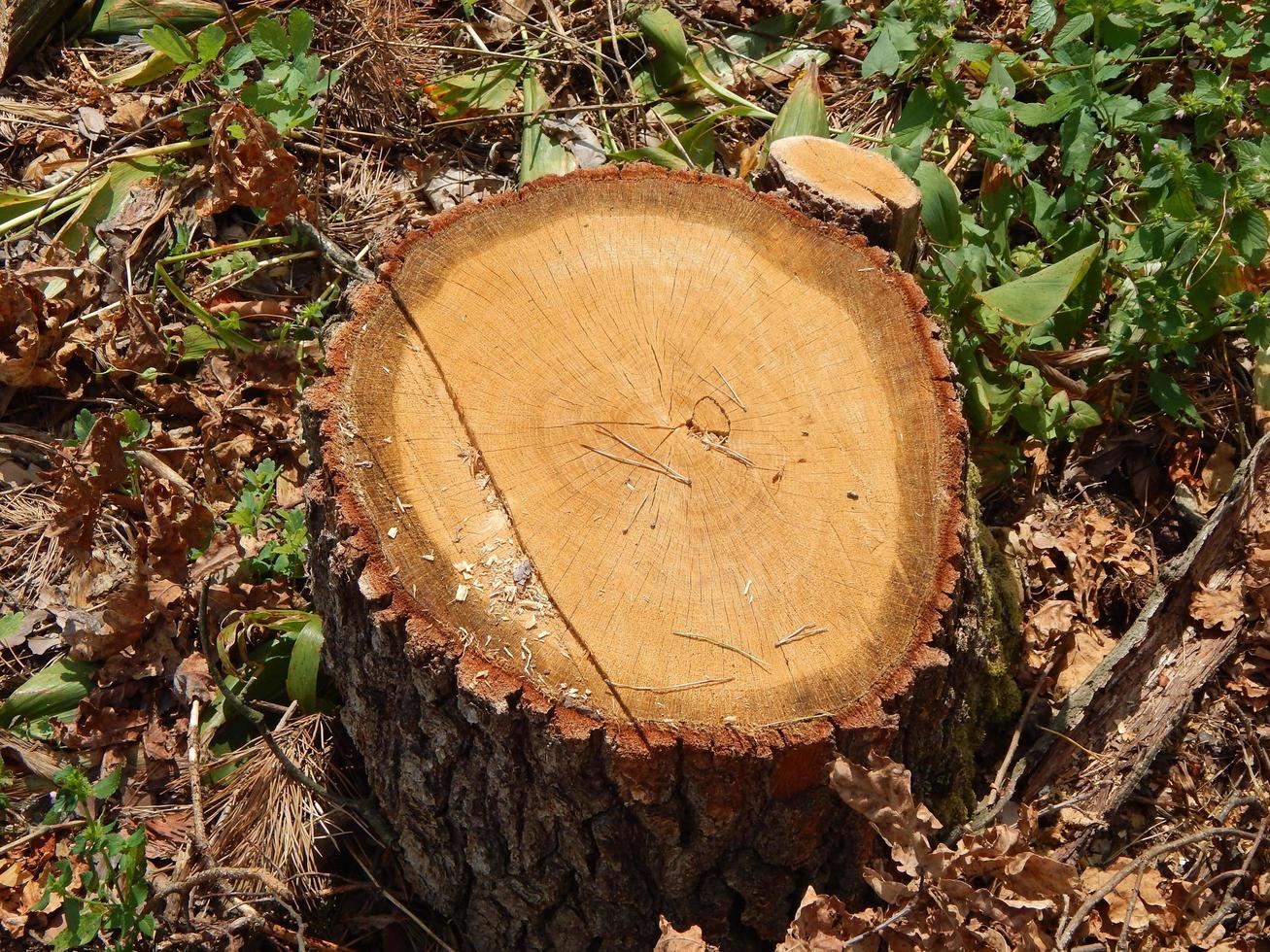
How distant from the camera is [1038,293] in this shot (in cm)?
271

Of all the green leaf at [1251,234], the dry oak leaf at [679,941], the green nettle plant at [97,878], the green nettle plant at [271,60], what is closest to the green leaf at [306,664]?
the green nettle plant at [97,878]

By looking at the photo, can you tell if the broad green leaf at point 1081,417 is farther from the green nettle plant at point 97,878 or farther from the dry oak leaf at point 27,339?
the dry oak leaf at point 27,339

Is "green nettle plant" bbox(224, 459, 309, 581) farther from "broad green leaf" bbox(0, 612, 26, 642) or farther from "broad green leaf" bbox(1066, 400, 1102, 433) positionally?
"broad green leaf" bbox(1066, 400, 1102, 433)

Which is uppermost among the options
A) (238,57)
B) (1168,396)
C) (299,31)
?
(299,31)

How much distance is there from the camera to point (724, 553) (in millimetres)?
1964

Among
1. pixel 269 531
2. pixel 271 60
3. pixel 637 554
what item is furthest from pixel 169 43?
pixel 637 554

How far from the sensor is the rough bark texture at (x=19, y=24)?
3.52 metres

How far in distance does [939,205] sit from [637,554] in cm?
143

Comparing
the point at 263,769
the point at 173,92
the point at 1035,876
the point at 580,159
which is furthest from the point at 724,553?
the point at 173,92

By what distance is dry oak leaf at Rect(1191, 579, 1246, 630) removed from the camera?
8.46 ft

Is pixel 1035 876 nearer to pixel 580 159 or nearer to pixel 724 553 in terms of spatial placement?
pixel 724 553

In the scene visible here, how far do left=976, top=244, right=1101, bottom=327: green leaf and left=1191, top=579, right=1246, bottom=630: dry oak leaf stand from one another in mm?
782

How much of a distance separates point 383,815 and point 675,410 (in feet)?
3.61

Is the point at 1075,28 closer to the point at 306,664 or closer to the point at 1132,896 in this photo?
the point at 1132,896
